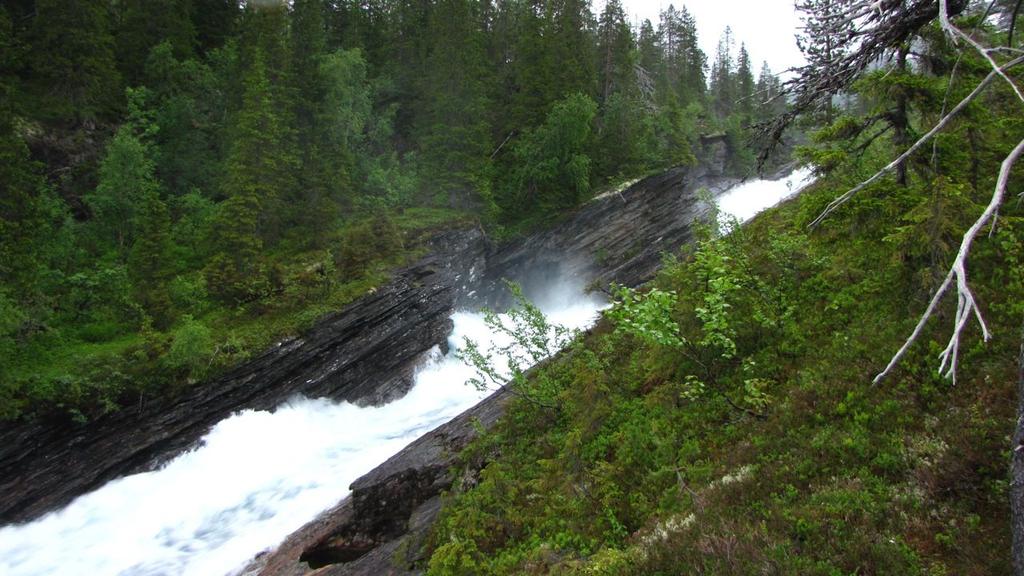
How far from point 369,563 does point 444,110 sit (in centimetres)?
2526

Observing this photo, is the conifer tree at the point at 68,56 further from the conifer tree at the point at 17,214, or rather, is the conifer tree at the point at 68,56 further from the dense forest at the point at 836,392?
the dense forest at the point at 836,392

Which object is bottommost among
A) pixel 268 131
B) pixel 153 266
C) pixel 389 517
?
pixel 389 517

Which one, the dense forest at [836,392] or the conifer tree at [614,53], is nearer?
the dense forest at [836,392]

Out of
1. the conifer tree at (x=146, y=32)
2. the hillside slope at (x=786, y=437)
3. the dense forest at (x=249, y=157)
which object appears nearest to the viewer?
the hillside slope at (x=786, y=437)

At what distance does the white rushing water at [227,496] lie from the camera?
1250 cm

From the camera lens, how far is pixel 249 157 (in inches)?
843

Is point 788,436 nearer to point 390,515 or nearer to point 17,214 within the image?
point 390,515

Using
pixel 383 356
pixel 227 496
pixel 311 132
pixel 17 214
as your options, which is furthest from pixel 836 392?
pixel 311 132

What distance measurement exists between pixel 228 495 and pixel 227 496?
37 mm

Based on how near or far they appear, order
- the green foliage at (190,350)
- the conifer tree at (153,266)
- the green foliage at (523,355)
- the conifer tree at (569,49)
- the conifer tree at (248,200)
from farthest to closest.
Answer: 1. the conifer tree at (569,49)
2. the conifer tree at (248,200)
3. the conifer tree at (153,266)
4. the green foliage at (190,350)
5. the green foliage at (523,355)

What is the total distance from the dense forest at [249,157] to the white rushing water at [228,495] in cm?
261

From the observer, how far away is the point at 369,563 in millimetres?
9375

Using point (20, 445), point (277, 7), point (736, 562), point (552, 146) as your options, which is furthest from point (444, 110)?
point (736, 562)

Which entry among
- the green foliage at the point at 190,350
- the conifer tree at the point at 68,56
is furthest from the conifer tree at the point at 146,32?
the green foliage at the point at 190,350
